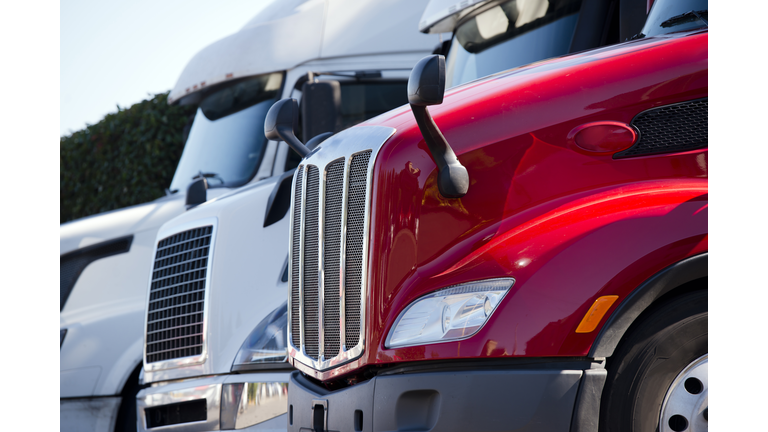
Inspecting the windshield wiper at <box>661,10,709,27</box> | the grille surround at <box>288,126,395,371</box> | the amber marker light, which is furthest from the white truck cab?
the amber marker light

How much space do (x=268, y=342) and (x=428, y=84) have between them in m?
1.92

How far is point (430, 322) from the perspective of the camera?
2375mm

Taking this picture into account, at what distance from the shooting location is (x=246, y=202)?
4.36 m

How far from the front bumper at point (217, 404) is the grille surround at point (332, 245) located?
0.64 meters

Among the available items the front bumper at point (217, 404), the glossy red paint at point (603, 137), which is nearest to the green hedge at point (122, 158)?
the front bumper at point (217, 404)

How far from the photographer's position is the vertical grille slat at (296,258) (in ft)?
10.5

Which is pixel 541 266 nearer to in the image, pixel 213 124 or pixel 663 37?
pixel 663 37

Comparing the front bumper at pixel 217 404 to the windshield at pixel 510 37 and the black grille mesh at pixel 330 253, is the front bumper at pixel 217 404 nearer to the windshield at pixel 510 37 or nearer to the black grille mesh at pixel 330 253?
the black grille mesh at pixel 330 253

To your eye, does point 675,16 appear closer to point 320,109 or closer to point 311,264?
point 311,264

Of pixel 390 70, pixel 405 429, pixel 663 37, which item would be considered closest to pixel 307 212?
pixel 405 429

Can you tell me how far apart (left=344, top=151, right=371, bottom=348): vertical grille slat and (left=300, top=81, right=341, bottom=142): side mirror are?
176 cm

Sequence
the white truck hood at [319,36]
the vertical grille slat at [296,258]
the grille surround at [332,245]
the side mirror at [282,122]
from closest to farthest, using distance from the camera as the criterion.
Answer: the grille surround at [332,245] < the vertical grille slat at [296,258] < the side mirror at [282,122] < the white truck hood at [319,36]

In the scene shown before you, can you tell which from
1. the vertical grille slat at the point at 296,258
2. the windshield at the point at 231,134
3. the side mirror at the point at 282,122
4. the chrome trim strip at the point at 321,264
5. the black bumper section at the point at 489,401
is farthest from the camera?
the windshield at the point at 231,134

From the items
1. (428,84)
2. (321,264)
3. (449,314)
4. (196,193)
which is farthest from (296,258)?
(196,193)
